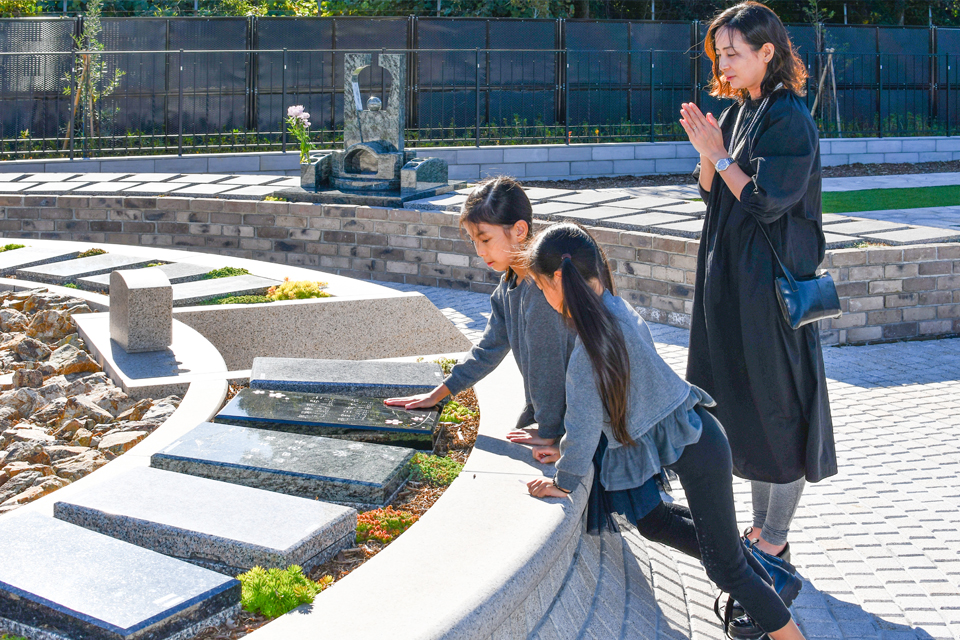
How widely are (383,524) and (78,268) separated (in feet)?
15.9

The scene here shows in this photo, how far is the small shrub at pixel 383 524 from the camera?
305 centimetres

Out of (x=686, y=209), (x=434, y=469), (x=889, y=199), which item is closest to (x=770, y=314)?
(x=434, y=469)

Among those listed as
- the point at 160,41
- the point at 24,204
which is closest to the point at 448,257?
the point at 24,204

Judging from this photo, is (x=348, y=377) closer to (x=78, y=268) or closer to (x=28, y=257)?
(x=78, y=268)

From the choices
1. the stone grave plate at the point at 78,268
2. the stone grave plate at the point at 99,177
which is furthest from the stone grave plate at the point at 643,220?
the stone grave plate at the point at 99,177

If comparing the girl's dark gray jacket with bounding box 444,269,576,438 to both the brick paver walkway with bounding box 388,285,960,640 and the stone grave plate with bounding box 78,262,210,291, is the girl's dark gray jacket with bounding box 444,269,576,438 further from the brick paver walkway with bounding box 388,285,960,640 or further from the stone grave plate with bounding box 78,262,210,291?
the stone grave plate with bounding box 78,262,210,291

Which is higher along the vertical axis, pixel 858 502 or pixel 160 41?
pixel 160 41

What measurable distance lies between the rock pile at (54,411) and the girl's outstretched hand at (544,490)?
175 centimetres

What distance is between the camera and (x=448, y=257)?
941cm

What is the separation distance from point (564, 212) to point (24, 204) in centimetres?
582

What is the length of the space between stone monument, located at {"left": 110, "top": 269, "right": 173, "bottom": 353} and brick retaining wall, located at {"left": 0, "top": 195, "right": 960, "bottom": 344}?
13.7 feet

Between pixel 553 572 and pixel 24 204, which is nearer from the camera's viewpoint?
pixel 553 572

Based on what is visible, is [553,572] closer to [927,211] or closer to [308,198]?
[308,198]

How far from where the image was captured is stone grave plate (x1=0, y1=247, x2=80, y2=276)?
23.4ft
